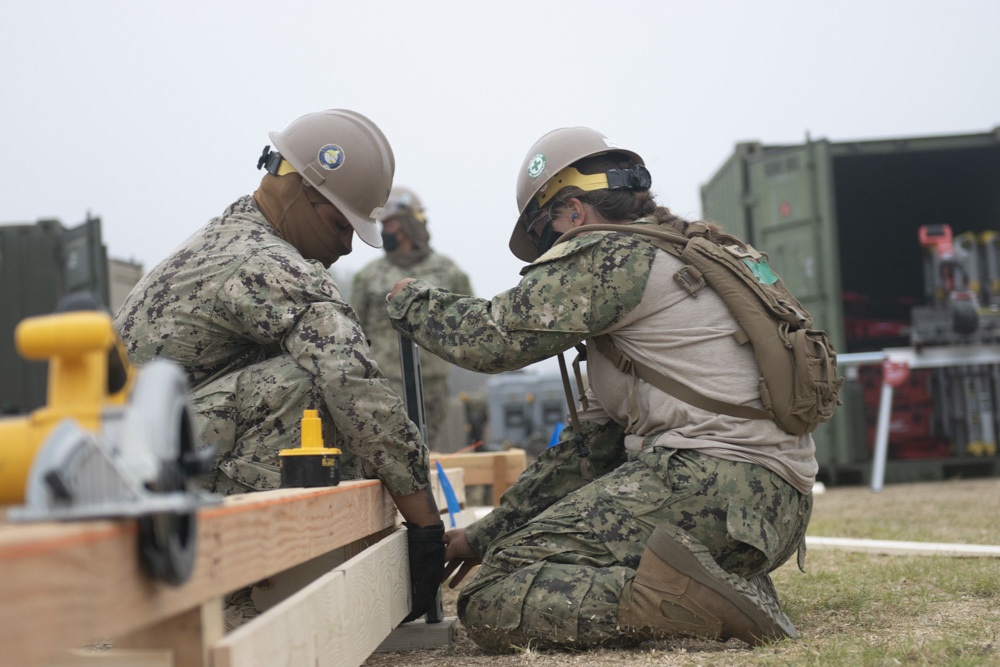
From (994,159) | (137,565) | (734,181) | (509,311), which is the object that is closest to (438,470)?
(509,311)

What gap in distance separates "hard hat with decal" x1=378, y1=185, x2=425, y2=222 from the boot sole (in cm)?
670

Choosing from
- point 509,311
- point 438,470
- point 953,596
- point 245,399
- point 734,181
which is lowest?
point 953,596

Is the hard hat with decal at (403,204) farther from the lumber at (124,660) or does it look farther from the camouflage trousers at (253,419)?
the lumber at (124,660)

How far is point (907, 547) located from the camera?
473cm

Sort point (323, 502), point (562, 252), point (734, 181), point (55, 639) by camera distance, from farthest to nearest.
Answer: point (734, 181)
point (562, 252)
point (323, 502)
point (55, 639)

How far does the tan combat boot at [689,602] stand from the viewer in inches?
113

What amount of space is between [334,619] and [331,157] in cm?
172

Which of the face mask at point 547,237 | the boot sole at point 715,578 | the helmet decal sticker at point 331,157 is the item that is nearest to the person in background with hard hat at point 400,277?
the face mask at point 547,237

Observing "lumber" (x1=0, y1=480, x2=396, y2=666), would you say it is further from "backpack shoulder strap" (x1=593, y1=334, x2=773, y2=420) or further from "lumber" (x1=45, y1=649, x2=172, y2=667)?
"backpack shoulder strap" (x1=593, y1=334, x2=773, y2=420)

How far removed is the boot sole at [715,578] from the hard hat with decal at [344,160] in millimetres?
1397

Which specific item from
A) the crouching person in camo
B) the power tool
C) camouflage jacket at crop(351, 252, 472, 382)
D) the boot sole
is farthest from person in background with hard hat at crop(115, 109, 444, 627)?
camouflage jacket at crop(351, 252, 472, 382)

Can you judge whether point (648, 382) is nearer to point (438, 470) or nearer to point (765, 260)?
point (765, 260)

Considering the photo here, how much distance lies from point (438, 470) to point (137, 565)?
121 inches

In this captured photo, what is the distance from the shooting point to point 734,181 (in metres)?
11.2
